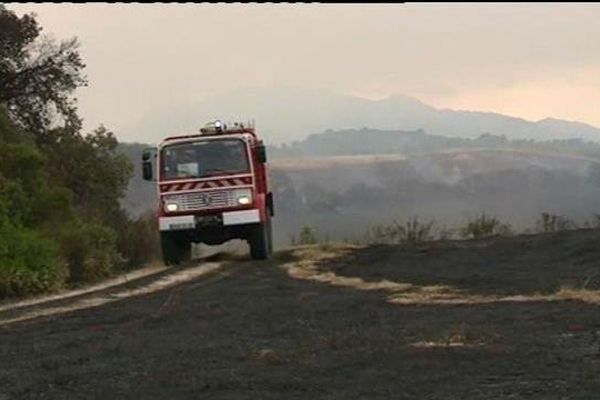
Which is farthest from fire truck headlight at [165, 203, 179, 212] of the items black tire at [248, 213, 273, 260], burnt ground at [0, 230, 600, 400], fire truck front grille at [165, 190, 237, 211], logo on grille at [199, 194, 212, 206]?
burnt ground at [0, 230, 600, 400]

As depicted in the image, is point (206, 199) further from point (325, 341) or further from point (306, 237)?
→ point (325, 341)

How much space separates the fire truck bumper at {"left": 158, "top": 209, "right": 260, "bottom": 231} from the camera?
23109 millimetres

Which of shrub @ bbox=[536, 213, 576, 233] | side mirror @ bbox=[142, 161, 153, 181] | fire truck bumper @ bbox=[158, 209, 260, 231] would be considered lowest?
shrub @ bbox=[536, 213, 576, 233]

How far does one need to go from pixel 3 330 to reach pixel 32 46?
2110 centimetres

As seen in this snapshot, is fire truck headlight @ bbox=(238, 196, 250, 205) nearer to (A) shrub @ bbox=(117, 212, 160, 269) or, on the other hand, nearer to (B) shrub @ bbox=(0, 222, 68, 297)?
(B) shrub @ bbox=(0, 222, 68, 297)

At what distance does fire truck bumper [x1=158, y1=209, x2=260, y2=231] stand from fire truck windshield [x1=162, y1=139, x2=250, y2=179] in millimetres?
940

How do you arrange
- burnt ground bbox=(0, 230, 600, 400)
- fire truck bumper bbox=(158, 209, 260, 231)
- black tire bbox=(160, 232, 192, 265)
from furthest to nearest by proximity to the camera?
black tire bbox=(160, 232, 192, 265) < fire truck bumper bbox=(158, 209, 260, 231) < burnt ground bbox=(0, 230, 600, 400)

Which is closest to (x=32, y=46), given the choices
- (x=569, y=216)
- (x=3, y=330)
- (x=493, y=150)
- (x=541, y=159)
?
(x=569, y=216)

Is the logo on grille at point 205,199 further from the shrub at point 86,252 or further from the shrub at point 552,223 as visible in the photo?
the shrub at point 552,223

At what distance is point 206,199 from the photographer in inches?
905

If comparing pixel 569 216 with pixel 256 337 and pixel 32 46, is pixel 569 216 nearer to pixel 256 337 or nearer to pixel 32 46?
pixel 32 46

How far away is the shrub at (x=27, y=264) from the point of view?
57.8 feet

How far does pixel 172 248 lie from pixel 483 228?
35.2 feet

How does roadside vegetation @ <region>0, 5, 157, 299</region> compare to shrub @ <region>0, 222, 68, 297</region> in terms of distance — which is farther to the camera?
roadside vegetation @ <region>0, 5, 157, 299</region>
